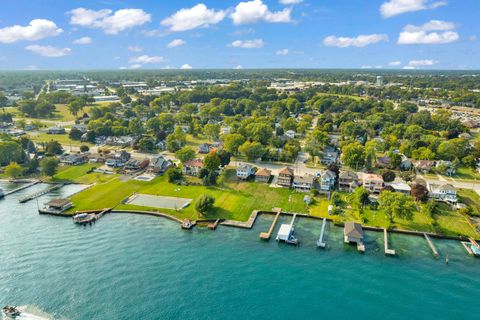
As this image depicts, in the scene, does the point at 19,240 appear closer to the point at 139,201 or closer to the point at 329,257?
the point at 139,201

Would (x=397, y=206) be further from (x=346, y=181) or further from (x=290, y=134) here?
(x=290, y=134)

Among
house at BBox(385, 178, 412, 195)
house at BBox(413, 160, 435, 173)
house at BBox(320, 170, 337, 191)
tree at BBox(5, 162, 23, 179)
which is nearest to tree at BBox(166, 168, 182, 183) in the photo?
house at BBox(320, 170, 337, 191)

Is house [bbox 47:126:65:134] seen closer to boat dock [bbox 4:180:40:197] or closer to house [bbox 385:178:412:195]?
boat dock [bbox 4:180:40:197]

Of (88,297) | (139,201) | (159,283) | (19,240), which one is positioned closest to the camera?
(88,297)

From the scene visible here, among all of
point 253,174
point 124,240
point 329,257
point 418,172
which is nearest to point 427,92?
point 418,172

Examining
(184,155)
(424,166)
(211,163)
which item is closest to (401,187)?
(424,166)

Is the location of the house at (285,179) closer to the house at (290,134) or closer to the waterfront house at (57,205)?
the waterfront house at (57,205)
